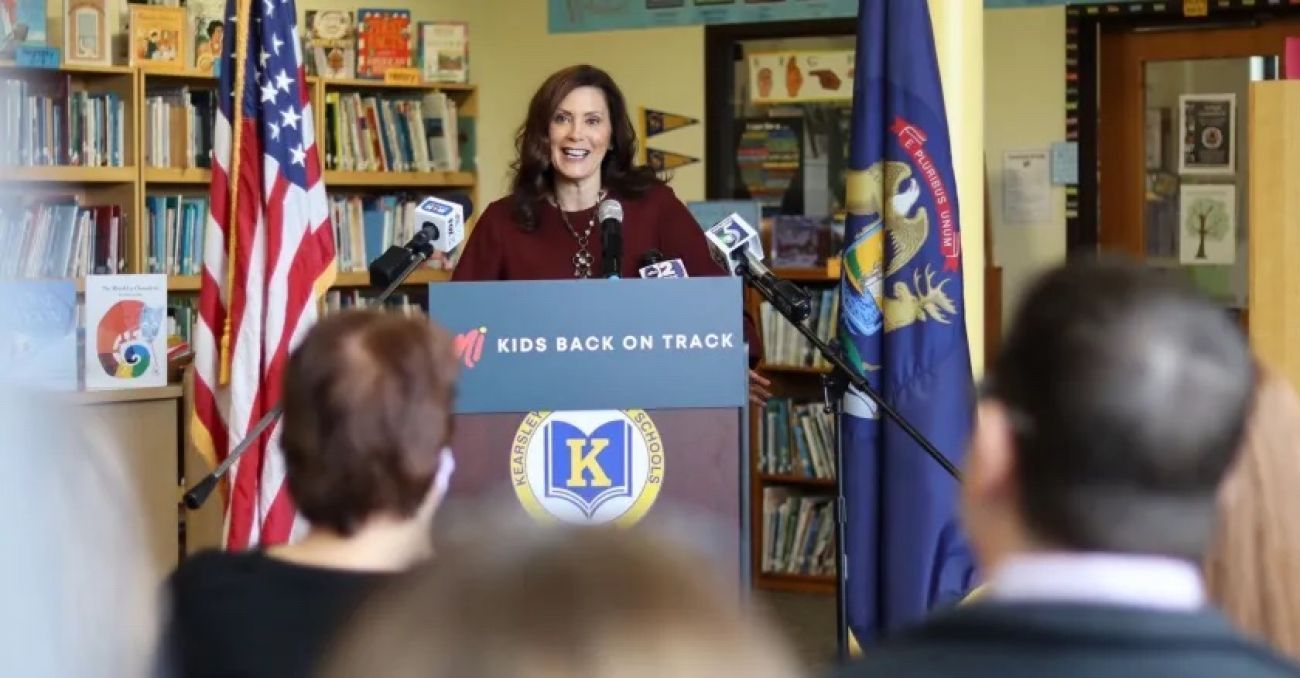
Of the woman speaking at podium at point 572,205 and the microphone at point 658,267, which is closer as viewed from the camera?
the microphone at point 658,267

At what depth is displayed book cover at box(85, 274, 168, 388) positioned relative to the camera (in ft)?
17.0

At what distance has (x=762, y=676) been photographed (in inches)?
36.7

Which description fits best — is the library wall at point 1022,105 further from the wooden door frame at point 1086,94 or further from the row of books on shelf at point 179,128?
the row of books on shelf at point 179,128

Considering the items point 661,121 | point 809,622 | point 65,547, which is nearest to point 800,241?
point 661,121

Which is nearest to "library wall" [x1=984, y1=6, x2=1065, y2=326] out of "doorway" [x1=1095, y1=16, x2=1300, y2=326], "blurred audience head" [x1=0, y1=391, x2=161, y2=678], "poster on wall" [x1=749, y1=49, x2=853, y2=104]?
"doorway" [x1=1095, y1=16, x2=1300, y2=326]

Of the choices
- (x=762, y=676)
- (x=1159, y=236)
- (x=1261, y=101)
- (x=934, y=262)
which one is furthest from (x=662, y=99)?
(x=762, y=676)

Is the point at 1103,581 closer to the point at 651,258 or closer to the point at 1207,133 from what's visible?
the point at 651,258

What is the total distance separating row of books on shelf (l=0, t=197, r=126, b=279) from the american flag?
7.73 feet

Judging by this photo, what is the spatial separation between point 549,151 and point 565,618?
3179mm

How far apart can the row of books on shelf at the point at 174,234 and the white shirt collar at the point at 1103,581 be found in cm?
607

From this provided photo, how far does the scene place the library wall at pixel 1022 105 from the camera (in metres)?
6.95

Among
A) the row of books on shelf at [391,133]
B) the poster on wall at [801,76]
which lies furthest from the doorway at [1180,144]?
the row of books on shelf at [391,133]

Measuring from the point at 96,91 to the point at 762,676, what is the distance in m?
6.50

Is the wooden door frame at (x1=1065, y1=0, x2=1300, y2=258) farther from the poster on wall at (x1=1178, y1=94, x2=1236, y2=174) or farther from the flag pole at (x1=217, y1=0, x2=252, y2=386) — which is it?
the flag pole at (x1=217, y1=0, x2=252, y2=386)
